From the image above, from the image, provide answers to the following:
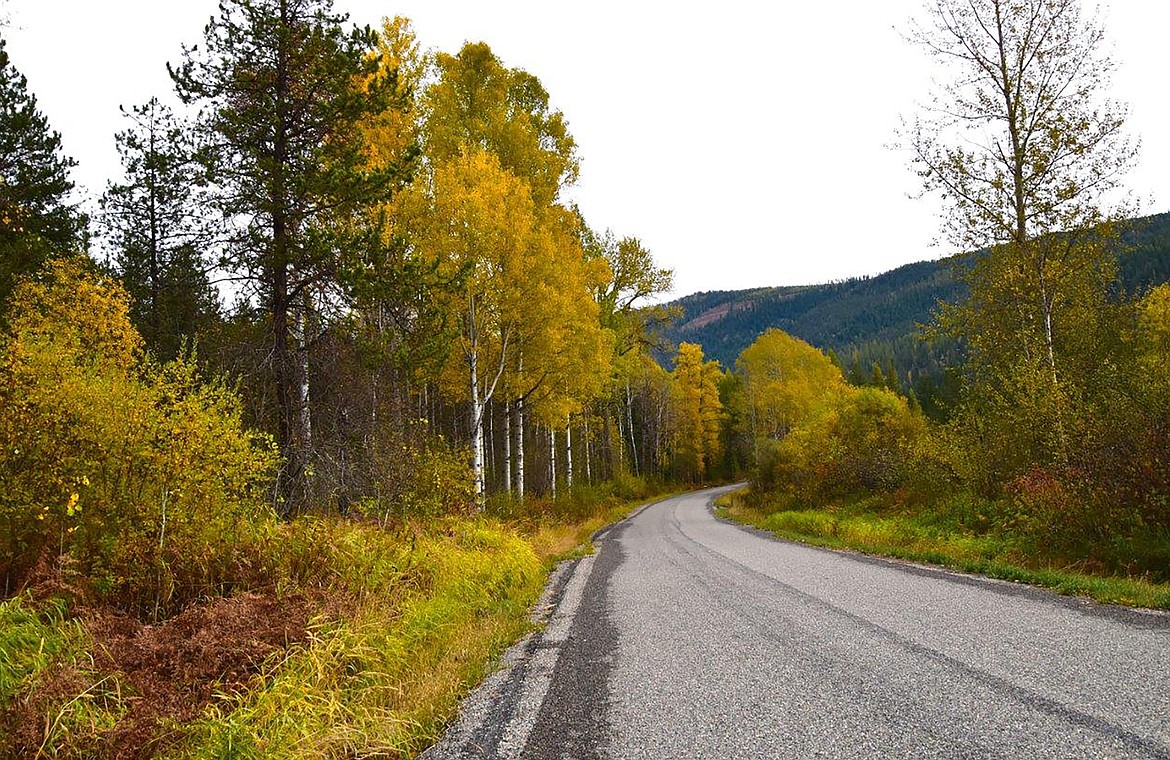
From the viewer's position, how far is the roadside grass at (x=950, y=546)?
22.1ft

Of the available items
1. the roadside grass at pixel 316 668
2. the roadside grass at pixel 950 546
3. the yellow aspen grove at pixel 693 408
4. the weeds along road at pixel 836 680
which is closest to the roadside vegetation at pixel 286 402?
the roadside grass at pixel 316 668

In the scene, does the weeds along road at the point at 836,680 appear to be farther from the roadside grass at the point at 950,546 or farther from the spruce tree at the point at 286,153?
the spruce tree at the point at 286,153

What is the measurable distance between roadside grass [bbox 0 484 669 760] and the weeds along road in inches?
19.0

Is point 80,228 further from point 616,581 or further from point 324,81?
point 616,581

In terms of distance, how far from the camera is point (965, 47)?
13961 mm

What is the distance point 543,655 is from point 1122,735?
4.09 m

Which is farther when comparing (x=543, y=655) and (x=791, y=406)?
(x=791, y=406)

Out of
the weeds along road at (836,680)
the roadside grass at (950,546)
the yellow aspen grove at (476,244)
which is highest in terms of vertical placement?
the yellow aspen grove at (476,244)

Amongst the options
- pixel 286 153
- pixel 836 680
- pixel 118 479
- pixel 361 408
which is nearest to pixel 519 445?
Answer: pixel 361 408

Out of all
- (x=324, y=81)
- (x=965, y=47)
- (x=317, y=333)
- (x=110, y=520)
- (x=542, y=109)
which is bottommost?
(x=110, y=520)

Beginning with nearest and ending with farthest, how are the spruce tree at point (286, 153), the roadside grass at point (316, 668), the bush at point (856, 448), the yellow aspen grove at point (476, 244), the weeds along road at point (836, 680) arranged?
the weeds along road at point (836, 680)
the roadside grass at point (316, 668)
the spruce tree at point (286, 153)
the yellow aspen grove at point (476, 244)
the bush at point (856, 448)

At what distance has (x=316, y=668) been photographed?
4.73 metres

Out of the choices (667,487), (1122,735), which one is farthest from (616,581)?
(667,487)

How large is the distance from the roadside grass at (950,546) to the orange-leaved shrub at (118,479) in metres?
8.88
